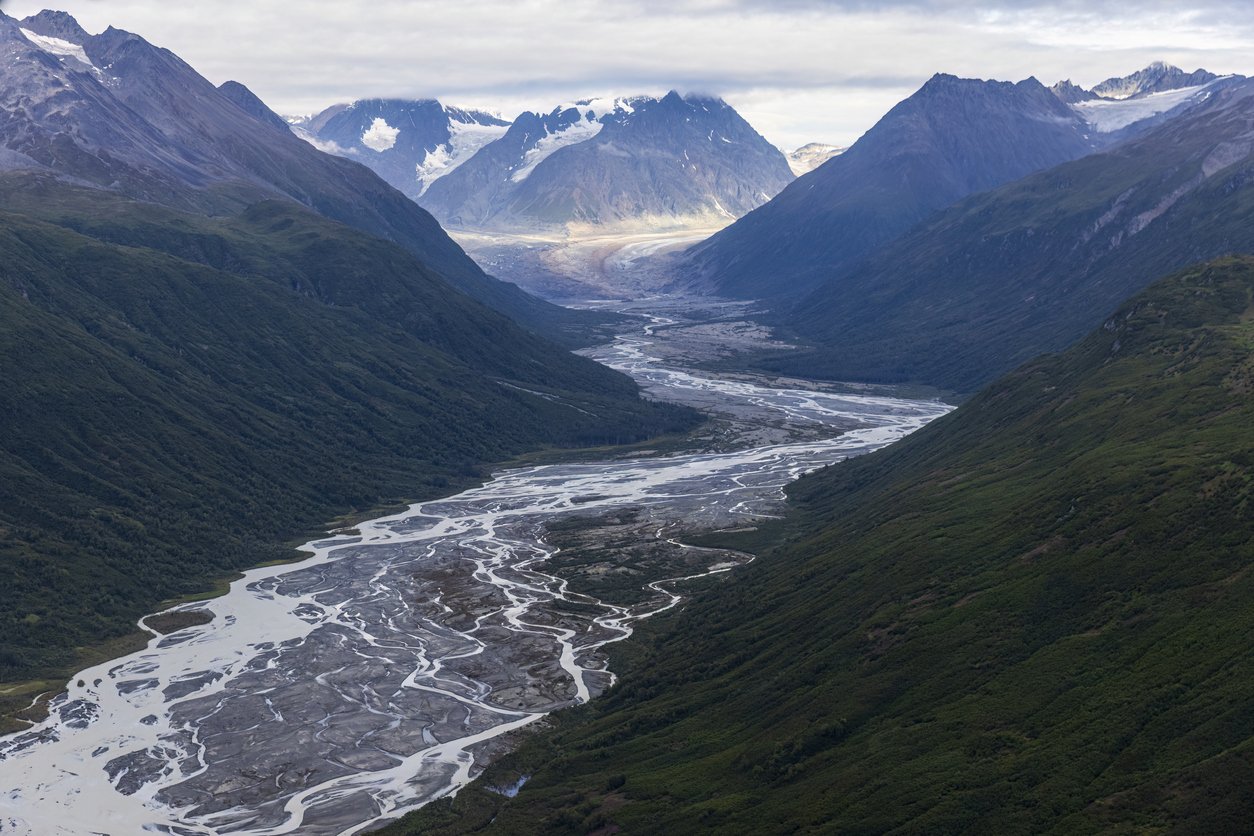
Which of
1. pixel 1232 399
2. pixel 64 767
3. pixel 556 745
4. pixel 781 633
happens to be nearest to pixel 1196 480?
pixel 1232 399

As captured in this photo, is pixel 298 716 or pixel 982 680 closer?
pixel 982 680

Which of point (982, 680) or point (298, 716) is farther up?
point (982, 680)

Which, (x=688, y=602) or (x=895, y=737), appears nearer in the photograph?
(x=895, y=737)

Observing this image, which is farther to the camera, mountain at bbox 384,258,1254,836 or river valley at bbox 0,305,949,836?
river valley at bbox 0,305,949,836

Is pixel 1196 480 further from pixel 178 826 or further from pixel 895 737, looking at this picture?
pixel 178 826

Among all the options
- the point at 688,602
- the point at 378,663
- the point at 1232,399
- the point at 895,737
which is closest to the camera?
the point at 895,737

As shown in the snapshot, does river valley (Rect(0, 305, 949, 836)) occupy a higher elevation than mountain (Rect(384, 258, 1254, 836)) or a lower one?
lower

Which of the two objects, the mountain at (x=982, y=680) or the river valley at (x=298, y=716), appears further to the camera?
the river valley at (x=298, y=716)

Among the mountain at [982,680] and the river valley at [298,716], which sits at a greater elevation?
the mountain at [982,680]
